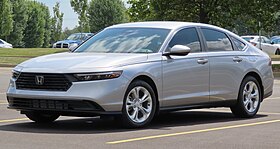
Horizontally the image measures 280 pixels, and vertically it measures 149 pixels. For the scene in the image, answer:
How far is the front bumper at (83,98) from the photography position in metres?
9.13

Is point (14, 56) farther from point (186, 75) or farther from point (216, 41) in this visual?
point (186, 75)

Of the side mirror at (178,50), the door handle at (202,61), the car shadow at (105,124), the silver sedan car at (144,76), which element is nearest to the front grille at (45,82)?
the silver sedan car at (144,76)

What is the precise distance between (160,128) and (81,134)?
134 centimetres

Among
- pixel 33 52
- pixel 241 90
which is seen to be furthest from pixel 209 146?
pixel 33 52

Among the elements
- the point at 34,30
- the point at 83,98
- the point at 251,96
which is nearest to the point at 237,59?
the point at 251,96

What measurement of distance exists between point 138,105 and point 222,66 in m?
1.94

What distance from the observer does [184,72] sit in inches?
406

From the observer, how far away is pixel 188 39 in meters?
10.7

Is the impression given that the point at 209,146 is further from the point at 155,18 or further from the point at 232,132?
the point at 155,18

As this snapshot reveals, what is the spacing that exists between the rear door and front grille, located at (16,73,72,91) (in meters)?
2.64

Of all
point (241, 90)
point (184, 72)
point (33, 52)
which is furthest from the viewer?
point (33, 52)

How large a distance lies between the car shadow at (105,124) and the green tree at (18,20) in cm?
6325

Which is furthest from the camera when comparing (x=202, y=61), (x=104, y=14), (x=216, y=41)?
(x=104, y=14)

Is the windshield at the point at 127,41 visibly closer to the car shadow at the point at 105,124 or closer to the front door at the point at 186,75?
the front door at the point at 186,75
